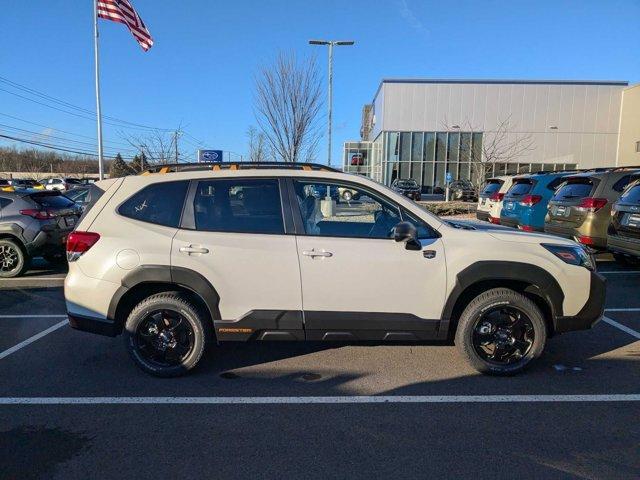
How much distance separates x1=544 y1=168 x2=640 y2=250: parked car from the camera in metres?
9.05

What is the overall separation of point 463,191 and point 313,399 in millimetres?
32564

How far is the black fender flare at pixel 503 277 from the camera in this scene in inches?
167

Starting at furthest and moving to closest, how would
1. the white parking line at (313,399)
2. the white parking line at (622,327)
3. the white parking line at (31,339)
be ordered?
the white parking line at (622,327) → the white parking line at (31,339) → the white parking line at (313,399)

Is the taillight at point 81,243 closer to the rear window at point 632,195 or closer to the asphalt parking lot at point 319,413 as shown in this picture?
the asphalt parking lot at point 319,413

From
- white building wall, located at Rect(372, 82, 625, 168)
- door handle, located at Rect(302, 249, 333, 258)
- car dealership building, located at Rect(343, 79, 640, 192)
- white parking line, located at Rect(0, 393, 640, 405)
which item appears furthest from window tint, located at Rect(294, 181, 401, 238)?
white building wall, located at Rect(372, 82, 625, 168)

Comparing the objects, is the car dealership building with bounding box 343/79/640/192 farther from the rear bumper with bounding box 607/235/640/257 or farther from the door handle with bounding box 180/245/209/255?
the door handle with bounding box 180/245/209/255

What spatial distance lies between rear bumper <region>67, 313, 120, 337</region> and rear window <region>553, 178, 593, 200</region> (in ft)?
28.0

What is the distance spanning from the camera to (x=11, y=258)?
29.8 ft

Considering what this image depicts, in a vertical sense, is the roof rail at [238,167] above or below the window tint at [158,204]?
above

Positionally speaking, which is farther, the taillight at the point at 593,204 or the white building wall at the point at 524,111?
the white building wall at the point at 524,111

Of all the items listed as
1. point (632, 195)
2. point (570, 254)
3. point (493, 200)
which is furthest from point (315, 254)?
point (493, 200)

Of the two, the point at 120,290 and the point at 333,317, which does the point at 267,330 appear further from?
the point at 120,290

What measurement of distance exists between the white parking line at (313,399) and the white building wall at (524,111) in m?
37.4

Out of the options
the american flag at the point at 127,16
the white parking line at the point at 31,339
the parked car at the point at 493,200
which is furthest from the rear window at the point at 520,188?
the american flag at the point at 127,16
